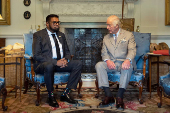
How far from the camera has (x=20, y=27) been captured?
4.68 metres

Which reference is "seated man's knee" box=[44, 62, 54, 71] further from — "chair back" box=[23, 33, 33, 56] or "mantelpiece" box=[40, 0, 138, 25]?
"mantelpiece" box=[40, 0, 138, 25]

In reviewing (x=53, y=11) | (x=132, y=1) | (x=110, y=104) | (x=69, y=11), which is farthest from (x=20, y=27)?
(x=110, y=104)

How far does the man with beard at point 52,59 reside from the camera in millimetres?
2469

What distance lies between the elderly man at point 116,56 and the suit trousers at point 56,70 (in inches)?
11.9

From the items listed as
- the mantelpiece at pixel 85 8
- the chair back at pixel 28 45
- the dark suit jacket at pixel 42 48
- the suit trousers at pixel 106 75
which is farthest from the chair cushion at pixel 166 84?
the mantelpiece at pixel 85 8

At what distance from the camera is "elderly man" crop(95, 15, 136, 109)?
247 cm

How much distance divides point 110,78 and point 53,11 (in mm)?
2694

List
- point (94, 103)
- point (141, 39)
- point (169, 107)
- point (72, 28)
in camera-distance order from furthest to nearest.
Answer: point (72, 28)
point (141, 39)
point (94, 103)
point (169, 107)

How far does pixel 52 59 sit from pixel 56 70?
193 mm

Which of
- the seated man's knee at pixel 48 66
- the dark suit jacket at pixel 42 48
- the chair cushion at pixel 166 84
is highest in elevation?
the dark suit jacket at pixel 42 48

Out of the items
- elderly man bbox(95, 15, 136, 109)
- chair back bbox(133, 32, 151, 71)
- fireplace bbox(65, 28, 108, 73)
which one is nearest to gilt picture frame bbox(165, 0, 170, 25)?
fireplace bbox(65, 28, 108, 73)

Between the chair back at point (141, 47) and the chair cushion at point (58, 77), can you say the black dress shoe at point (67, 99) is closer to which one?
the chair cushion at point (58, 77)

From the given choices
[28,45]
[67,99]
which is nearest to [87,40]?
[28,45]

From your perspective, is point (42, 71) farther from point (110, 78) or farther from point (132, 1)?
point (132, 1)
